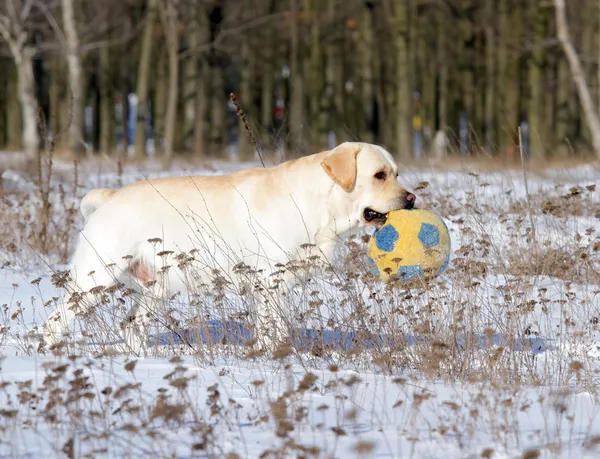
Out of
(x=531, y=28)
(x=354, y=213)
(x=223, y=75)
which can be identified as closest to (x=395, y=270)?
(x=354, y=213)

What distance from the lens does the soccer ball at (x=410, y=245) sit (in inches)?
253

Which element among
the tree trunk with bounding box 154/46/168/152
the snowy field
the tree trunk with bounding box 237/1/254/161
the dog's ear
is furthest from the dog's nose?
the tree trunk with bounding box 154/46/168/152

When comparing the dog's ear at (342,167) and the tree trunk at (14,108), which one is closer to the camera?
the dog's ear at (342,167)

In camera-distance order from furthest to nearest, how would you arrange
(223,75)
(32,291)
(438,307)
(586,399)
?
(223,75) → (32,291) → (438,307) → (586,399)

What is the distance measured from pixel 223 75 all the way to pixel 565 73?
483 inches

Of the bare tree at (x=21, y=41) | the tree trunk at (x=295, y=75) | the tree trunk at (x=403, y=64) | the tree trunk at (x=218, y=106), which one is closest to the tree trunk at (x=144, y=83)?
the bare tree at (x=21, y=41)

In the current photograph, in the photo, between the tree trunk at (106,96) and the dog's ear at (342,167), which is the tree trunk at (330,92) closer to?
the tree trunk at (106,96)

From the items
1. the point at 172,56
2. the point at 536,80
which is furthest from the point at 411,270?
the point at 536,80

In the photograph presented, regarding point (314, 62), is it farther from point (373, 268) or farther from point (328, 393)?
point (328, 393)

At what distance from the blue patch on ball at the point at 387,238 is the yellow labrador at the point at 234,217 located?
86 millimetres

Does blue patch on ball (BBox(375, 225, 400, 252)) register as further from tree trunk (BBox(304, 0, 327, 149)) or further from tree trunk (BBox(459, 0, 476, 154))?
tree trunk (BBox(459, 0, 476, 154))

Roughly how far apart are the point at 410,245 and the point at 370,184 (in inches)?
19.5

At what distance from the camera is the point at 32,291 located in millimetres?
8273

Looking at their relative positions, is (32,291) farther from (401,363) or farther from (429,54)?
(429,54)
